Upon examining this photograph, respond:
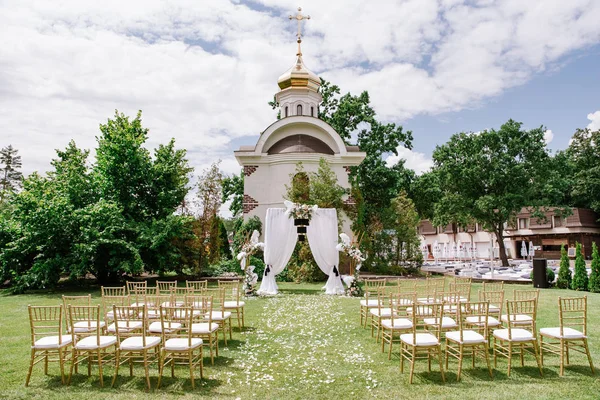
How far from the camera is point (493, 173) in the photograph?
30312 mm

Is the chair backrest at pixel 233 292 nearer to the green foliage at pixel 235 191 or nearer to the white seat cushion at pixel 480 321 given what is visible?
the white seat cushion at pixel 480 321

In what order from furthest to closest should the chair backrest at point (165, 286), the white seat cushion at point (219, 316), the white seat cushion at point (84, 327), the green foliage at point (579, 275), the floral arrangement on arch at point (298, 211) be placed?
the green foliage at point (579, 275)
the floral arrangement on arch at point (298, 211)
the chair backrest at point (165, 286)
the white seat cushion at point (219, 316)
the white seat cushion at point (84, 327)

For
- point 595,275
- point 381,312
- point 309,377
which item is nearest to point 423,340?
point 309,377

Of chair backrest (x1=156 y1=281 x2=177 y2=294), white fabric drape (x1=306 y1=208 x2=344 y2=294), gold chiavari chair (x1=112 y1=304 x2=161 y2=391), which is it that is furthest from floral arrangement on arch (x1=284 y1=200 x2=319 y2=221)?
gold chiavari chair (x1=112 y1=304 x2=161 y2=391)

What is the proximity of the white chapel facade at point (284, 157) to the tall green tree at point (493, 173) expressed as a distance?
10.6m

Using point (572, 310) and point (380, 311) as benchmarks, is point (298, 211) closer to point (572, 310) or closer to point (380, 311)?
point (380, 311)

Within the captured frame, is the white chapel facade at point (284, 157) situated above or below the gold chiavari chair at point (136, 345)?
above

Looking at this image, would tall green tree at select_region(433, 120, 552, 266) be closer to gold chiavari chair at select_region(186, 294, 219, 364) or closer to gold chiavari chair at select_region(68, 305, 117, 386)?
gold chiavari chair at select_region(186, 294, 219, 364)

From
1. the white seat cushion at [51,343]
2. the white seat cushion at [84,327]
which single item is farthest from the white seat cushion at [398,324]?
the white seat cushion at [51,343]

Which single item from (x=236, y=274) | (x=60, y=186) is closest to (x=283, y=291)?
(x=236, y=274)

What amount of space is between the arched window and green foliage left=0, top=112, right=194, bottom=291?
5.55 metres

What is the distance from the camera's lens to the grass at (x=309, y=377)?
5723 mm

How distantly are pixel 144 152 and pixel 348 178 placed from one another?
439 inches

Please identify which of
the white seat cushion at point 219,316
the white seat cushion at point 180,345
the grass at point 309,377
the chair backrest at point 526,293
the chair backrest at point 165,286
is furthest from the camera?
the chair backrest at point 165,286
